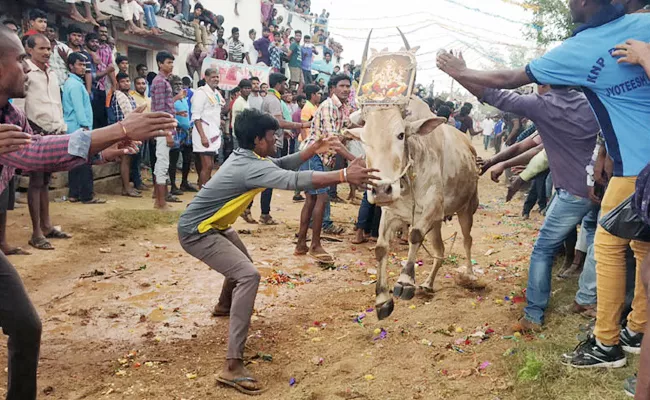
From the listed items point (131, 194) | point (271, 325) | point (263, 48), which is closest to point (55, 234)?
point (131, 194)

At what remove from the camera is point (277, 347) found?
186 inches

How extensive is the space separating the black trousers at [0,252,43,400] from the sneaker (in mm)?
3376

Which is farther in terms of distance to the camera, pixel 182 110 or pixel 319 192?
pixel 182 110

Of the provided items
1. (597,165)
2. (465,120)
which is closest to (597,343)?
(597,165)

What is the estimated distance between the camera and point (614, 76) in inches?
129

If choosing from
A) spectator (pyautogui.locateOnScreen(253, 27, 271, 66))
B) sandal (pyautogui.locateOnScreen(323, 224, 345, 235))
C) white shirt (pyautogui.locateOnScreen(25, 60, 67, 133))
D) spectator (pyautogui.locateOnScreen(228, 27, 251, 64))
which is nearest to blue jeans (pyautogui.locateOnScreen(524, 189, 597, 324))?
sandal (pyautogui.locateOnScreen(323, 224, 345, 235))

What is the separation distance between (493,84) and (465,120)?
1277 cm

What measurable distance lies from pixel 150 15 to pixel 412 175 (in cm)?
1132

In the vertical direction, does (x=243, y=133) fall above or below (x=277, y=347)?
above

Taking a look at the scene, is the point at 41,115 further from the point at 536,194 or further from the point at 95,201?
the point at 536,194

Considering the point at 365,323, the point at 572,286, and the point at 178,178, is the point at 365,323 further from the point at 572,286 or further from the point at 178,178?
the point at 178,178

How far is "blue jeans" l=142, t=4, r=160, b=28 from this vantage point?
44.9 ft

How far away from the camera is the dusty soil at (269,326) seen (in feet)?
12.9

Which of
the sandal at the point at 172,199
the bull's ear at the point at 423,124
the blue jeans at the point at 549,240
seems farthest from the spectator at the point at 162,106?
the blue jeans at the point at 549,240
